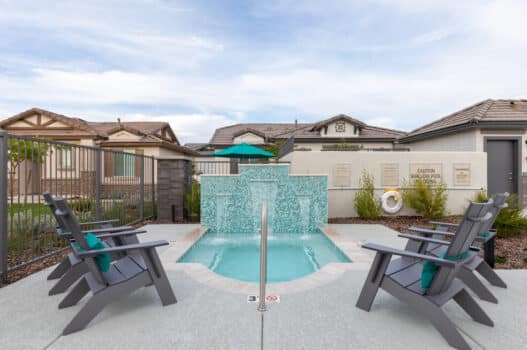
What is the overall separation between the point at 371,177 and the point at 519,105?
8311 millimetres

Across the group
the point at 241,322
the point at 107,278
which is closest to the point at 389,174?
the point at 241,322

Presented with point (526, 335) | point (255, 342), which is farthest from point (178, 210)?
point (526, 335)

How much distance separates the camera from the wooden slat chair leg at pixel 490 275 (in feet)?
11.4

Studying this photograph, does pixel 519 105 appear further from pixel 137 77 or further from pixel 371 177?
Answer: pixel 137 77

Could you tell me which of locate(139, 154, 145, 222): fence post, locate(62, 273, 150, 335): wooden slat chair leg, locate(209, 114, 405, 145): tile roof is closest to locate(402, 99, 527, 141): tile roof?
locate(209, 114, 405, 145): tile roof

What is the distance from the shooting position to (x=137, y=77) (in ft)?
50.8

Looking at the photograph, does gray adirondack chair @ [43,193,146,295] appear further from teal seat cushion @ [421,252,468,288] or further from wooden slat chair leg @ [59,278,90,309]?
teal seat cushion @ [421,252,468,288]

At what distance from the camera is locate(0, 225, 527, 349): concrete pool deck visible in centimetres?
230

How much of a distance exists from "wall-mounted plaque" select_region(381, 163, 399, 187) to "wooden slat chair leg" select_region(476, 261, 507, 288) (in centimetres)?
566

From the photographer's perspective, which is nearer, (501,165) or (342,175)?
(342,175)

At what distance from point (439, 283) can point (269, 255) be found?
359cm

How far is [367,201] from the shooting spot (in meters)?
8.55

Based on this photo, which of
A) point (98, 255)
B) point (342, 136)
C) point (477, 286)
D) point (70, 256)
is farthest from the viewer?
point (342, 136)

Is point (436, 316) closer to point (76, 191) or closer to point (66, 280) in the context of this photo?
point (66, 280)
